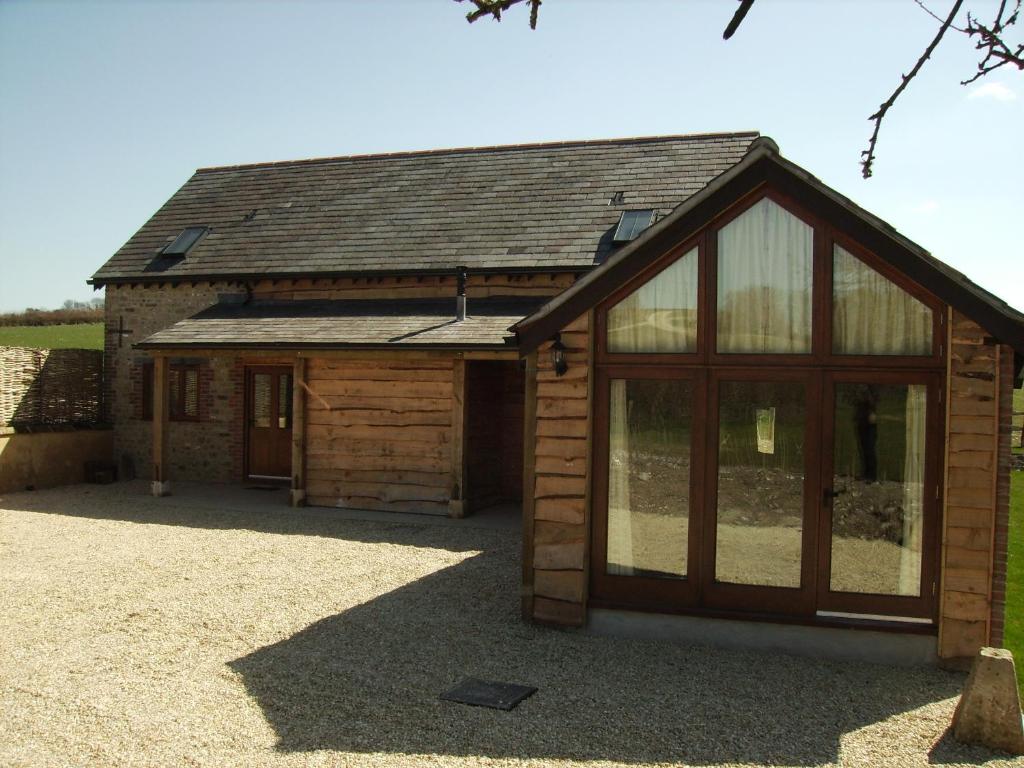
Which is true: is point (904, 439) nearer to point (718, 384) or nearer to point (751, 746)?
point (718, 384)

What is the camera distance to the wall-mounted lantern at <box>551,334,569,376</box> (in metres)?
7.39

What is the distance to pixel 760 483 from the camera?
699 cm

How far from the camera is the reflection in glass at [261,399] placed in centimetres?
1625

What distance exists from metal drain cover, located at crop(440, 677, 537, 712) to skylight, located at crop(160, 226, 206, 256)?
13709 millimetres

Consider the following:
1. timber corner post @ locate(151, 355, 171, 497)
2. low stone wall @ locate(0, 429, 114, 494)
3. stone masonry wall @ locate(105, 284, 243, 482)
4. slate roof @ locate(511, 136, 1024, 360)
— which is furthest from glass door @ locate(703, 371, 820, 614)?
low stone wall @ locate(0, 429, 114, 494)

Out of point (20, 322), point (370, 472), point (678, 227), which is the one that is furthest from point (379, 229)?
point (20, 322)

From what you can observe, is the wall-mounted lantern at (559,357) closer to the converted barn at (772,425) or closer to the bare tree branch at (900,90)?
the converted barn at (772,425)

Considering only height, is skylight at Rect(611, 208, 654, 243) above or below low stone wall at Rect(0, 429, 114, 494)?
above

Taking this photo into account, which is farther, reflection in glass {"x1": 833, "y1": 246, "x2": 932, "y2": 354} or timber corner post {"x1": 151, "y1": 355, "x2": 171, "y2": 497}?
timber corner post {"x1": 151, "y1": 355, "x2": 171, "y2": 497}

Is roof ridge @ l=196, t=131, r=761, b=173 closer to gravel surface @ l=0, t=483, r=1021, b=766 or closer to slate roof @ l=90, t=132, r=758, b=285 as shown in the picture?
slate roof @ l=90, t=132, r=758, b=285

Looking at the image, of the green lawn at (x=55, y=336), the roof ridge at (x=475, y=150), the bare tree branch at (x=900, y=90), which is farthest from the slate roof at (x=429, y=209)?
the green lawn at (x=55, y=336)

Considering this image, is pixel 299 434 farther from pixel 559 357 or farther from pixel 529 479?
pixel 559 357

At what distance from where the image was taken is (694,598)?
7109mm

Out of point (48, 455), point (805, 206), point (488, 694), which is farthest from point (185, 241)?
point (488, 694)
